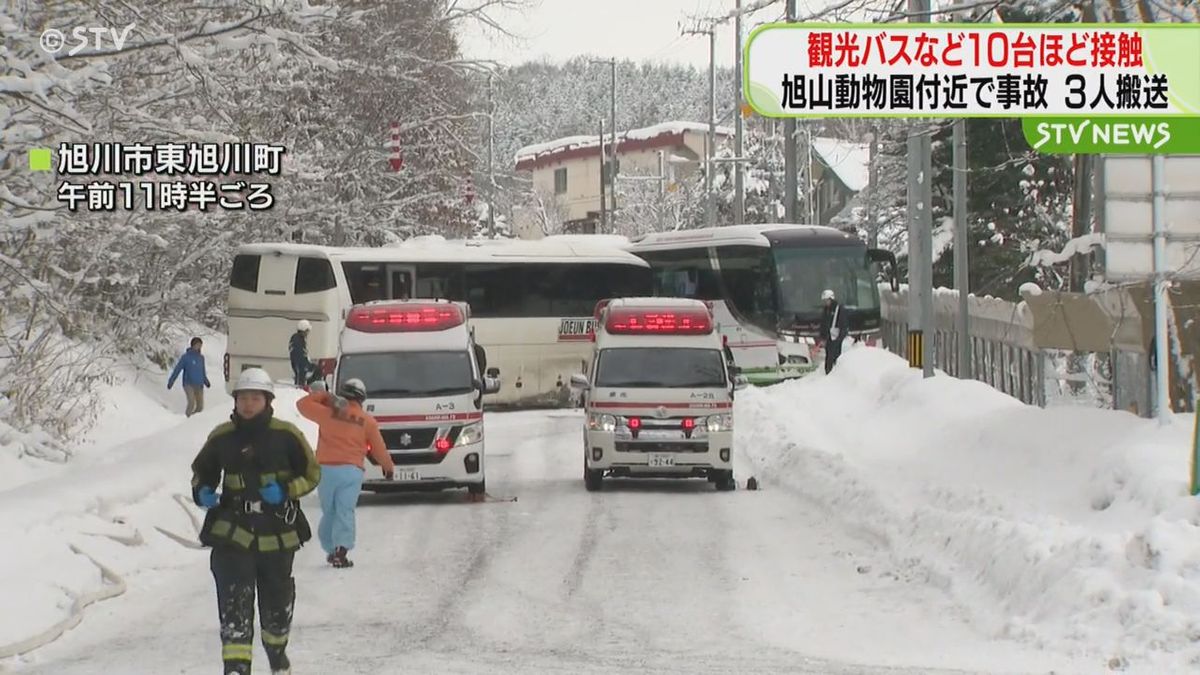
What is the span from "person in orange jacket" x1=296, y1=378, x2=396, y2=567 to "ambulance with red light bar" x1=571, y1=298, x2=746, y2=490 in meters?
6.51

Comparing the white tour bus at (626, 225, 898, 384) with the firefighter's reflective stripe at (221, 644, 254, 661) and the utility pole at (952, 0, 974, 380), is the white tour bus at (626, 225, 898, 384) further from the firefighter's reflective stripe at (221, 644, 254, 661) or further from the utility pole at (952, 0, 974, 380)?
the firefighter's reflective stripe at (221, 644, 254, 661)

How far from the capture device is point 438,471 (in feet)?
68.6

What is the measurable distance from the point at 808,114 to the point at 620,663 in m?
5.77

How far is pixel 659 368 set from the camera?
22578 millimetres

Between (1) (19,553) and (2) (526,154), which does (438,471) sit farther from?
(2) (526,154)

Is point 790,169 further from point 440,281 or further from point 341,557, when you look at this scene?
point 341,557

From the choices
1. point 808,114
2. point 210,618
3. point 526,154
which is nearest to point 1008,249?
point 808,114

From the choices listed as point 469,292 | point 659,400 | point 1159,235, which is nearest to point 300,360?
point 469,292

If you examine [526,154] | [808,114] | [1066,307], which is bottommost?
[1066,307]

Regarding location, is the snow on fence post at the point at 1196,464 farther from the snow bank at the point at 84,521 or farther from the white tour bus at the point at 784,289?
the white tour bus at the point at 784,289

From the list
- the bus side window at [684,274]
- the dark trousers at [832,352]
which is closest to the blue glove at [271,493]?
the dark trousers at [832,352]

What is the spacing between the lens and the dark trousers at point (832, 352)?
121 feet

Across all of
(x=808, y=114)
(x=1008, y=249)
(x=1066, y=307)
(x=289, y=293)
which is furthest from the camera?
(x=1008, y=249)

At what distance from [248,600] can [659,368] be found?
1320cm
